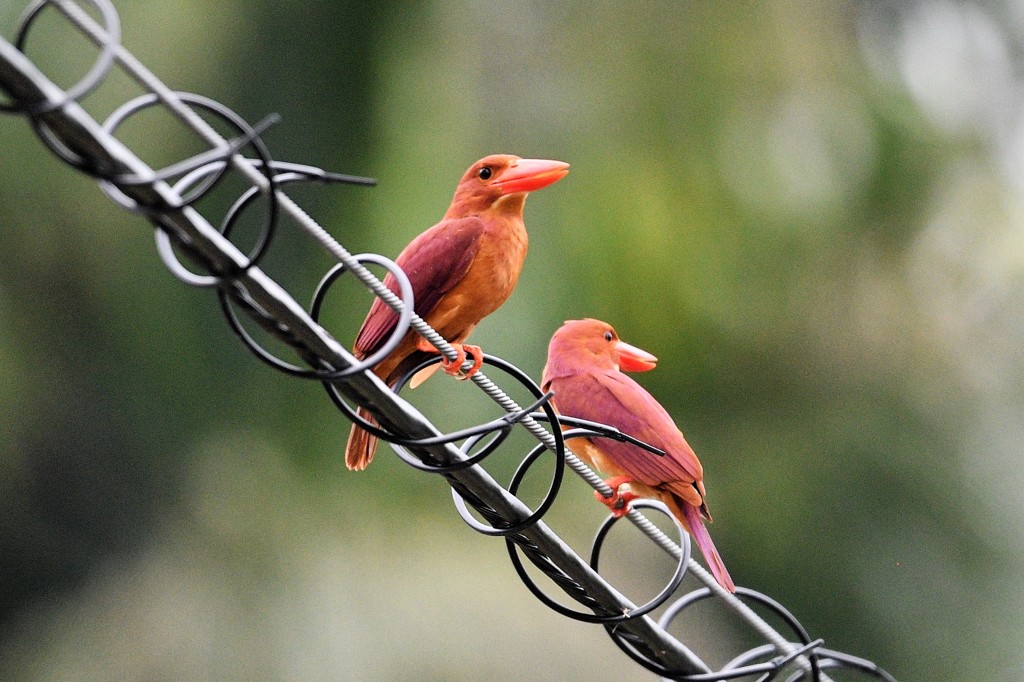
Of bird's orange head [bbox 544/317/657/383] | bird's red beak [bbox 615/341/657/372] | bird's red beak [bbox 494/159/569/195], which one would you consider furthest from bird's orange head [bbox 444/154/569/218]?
bird's red beak [bbox 615/341/657/372]

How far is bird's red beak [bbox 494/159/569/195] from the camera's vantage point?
2974 millimetres

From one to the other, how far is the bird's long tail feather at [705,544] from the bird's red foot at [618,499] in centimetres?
14

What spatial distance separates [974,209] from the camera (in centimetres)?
776

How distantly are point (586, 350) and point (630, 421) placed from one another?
0.30m

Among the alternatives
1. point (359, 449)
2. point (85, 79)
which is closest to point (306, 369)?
point (85, 79)

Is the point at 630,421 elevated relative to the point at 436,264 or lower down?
lower down

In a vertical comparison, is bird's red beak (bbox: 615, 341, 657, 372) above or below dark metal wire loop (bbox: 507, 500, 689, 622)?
above

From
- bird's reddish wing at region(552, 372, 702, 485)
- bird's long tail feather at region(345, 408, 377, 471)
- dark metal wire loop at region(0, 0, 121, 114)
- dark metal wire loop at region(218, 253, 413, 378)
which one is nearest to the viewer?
dark metal wire loop at region(0, 0, 121, 114)

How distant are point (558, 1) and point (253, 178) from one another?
6213mm

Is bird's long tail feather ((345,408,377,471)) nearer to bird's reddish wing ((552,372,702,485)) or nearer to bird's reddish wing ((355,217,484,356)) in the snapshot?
bird's reddish wing ((355,217,484,356))

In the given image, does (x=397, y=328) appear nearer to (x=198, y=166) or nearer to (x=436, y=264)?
(x=198, y=166)

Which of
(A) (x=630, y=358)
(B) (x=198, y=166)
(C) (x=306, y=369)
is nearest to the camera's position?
(B) (x=198, y=166)

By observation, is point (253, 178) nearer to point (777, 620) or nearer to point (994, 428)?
point (994, 428)

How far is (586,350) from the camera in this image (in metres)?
3.14
